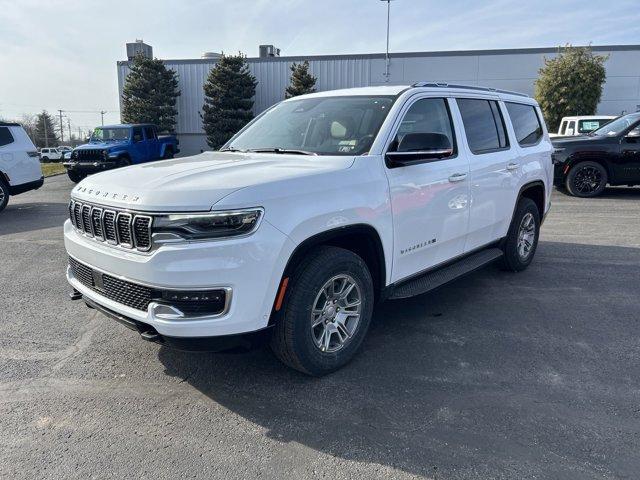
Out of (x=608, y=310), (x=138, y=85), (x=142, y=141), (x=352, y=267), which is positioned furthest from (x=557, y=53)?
(x=352, y=267)

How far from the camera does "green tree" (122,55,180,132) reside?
28.3 meters

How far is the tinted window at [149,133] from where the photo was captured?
61.6 ft

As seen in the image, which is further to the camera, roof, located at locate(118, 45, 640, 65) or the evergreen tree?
the evergreen tree

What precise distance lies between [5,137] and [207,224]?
1028 centimetres

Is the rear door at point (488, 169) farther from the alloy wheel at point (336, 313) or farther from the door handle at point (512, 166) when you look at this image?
the alloy wheel at point (336, 313)

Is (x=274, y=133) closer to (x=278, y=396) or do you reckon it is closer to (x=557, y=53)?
(x=278, y=396)

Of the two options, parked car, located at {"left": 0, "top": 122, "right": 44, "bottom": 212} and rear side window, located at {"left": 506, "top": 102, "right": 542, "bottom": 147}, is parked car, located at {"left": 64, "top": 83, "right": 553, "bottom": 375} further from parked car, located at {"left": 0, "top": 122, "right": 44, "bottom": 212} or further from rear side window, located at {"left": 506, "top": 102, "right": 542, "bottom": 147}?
parked car, located at {"left": 0, "top": 122, "right": 44, "bottom": 212}

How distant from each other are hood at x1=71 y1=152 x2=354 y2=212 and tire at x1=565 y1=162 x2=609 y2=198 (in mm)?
10197

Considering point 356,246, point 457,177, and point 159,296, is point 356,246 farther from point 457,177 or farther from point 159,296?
point 159,296

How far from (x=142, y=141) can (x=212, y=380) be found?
55.0 feet

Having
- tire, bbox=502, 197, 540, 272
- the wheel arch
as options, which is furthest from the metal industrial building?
the wheel arch

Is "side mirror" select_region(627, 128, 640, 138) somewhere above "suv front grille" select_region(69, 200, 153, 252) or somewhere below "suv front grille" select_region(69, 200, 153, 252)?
above

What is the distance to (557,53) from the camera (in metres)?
25.5

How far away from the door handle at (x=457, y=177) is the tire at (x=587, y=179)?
8.86 meters
